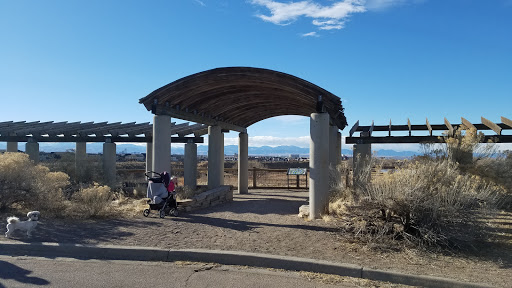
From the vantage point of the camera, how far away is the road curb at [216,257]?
17.4 feet

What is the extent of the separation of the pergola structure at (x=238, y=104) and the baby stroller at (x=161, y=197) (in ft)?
3.99

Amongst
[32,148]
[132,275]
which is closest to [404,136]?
[132,275]

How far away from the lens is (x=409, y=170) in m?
7.18

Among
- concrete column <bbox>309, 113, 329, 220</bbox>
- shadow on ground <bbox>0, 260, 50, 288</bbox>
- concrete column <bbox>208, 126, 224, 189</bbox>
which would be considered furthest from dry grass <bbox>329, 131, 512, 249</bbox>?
concrete column <bbox>208, 126, 224, 189</bbox>

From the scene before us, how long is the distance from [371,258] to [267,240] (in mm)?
2052

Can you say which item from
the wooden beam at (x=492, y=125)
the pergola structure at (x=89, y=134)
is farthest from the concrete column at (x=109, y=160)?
the wooden beam at (x=492, y=125)

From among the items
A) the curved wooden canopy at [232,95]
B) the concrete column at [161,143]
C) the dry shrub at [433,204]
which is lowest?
the dry shrub at [433,204]

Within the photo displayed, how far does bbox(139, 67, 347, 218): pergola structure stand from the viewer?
9.62 metres

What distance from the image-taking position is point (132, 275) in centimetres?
551

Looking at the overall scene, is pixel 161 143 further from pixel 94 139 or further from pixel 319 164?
pixel 94 139

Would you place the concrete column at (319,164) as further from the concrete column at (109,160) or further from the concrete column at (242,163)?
the concrete column at (109,160)

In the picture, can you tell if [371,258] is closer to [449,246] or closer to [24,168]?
[449,246]

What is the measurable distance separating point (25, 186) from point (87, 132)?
960 centimetres

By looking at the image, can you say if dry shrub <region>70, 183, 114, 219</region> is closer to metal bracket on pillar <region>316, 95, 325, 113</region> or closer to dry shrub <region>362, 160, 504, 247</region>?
metal bracket on pillar <region>316, 95, 325, 113</region>
